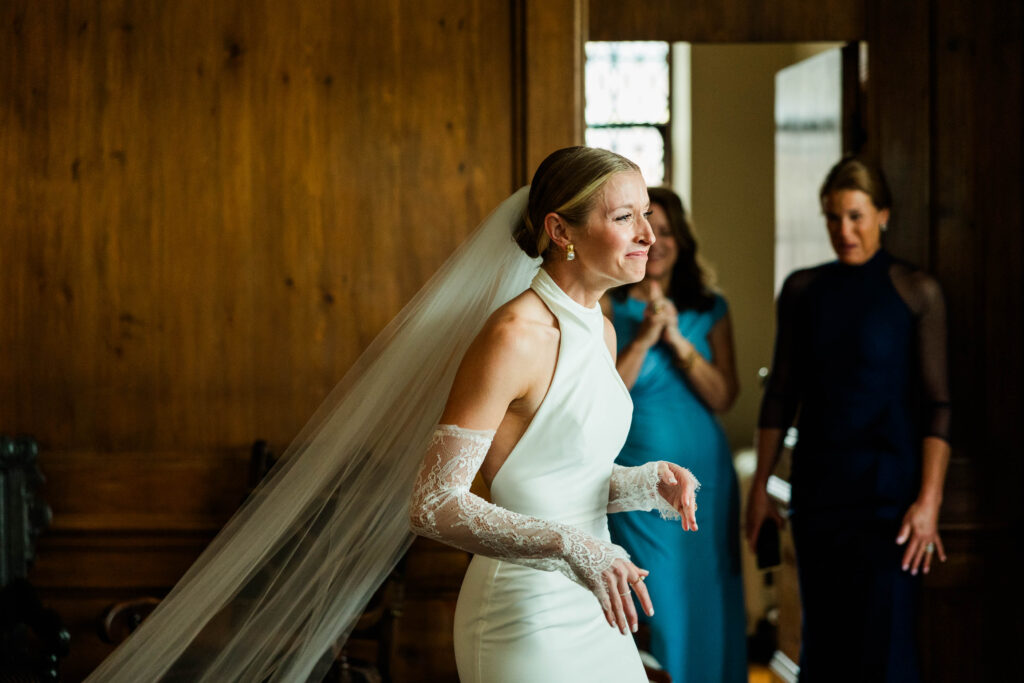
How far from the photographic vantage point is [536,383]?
179cm

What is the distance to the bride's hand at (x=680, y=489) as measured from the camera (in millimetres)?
1820

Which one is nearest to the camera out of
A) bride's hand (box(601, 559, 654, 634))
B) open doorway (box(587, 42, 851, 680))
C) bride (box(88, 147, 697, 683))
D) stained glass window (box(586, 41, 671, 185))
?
bride's hand (box(601, 559, 654, 634))

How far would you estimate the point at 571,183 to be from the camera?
6.04ft

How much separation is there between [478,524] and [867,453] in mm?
1782

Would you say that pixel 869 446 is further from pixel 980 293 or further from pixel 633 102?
pixel 633 102

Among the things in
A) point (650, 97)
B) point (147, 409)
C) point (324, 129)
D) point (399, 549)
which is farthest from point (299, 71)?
point (650, 97)

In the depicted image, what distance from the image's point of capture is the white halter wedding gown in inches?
69.8

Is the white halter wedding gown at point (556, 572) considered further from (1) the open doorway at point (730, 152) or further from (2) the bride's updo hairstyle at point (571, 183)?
(1) the open doorway at point (730, 152)

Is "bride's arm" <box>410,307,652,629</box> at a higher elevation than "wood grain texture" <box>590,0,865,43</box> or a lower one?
lower

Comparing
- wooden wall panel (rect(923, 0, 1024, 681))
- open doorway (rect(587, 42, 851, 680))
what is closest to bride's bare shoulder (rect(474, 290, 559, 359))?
wooden wall panel (rect(923, 0, 1024, 681))

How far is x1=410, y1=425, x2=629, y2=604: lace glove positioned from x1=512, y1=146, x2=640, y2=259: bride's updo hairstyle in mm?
425

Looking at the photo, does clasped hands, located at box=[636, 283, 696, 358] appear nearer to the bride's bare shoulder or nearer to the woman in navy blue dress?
the woman in navy blue dress

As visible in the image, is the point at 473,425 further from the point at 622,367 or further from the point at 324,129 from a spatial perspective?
the point at 324,129

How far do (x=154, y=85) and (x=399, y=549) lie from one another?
6.65 feet
